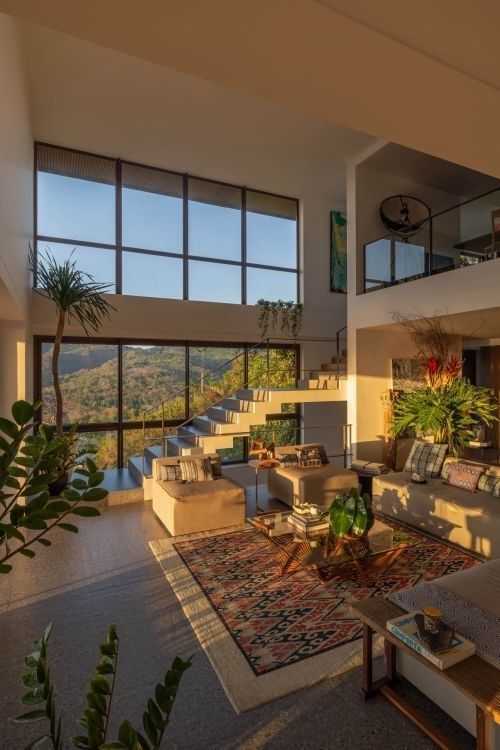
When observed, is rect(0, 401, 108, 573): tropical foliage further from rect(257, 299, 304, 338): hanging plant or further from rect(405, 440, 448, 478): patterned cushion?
rect(257, 299, 304, 338): hanging plant

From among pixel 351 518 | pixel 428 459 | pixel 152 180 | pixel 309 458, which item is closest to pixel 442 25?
pixel 351 518

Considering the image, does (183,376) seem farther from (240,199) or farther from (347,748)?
(347,748)

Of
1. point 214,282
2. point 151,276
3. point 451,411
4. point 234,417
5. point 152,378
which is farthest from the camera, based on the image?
point 214,282

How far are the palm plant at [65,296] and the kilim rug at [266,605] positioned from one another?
9.72 feet

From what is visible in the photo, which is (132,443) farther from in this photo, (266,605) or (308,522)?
(266,605)

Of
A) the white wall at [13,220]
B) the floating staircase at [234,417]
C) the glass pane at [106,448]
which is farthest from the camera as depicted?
the glass pane at [106,448]

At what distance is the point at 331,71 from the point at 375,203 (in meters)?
6.31

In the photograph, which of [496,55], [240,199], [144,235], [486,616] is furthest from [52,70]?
[486,616]

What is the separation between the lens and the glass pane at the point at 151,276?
23.0ft

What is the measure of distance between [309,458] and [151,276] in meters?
4.13

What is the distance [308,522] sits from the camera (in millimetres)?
3836

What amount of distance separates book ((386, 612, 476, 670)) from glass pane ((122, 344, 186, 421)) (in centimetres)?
578

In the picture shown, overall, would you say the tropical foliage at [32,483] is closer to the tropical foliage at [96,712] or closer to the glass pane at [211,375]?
the tropical foliage at [96,712]

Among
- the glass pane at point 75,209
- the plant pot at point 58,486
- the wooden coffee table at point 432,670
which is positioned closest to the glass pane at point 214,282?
the glass pane at point 75,209
